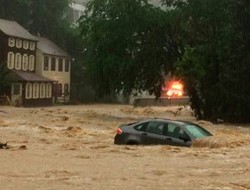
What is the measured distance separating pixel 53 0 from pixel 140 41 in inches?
1620

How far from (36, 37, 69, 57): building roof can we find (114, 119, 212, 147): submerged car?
56.4 metres

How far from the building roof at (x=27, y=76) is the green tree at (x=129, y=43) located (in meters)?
18.5

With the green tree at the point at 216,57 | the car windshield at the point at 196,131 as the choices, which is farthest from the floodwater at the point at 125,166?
the green tree at the point at 216,57

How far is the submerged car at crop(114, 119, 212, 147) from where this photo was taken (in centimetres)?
2105

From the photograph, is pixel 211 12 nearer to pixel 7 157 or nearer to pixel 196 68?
pixel 196 68

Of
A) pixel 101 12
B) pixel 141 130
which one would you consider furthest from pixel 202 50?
pixel 141 130

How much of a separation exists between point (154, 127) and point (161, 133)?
40 centimetres

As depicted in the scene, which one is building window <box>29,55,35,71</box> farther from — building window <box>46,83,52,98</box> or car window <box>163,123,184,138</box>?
car window <box>163,123,184,138</box>

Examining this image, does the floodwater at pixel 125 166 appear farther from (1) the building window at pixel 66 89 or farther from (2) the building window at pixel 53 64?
(1) the building window at pixel 66 89

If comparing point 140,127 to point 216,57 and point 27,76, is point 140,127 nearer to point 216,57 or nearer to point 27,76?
point 216,57

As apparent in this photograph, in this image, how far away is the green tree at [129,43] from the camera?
49.7 meters

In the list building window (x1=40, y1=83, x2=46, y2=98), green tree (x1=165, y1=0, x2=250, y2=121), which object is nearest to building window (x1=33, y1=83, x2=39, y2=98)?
building window (x1=40, y1=83, x2=46, y2=98)

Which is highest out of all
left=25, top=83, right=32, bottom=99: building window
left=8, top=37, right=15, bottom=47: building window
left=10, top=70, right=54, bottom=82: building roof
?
left=8, top=37, right=15, bottom=47: building window

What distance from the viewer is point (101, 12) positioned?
169ft
